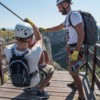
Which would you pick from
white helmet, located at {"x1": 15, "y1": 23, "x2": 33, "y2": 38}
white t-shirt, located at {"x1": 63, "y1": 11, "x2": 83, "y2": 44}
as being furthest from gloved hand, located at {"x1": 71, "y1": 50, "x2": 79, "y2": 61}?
white helmet, located at {"x1": 15, "y1": 23, "x2": 33, "y2": 38}

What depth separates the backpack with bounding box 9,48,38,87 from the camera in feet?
13.3

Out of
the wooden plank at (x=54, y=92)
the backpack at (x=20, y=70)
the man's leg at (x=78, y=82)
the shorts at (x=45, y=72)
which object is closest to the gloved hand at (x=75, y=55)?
the man's leg at (x=78, y=82)

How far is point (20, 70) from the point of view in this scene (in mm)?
4105

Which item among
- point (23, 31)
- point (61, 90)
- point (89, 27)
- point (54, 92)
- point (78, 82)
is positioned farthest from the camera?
point (61, 90)

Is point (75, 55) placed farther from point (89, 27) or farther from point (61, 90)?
point (61, 90)

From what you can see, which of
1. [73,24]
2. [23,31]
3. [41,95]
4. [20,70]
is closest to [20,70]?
[20,70]

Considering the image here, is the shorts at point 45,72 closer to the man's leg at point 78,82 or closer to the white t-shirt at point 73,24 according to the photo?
the man's leg at point 78,82

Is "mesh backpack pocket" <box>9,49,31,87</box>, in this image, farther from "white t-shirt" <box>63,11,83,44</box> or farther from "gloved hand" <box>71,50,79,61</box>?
"white t-shirt" <box>63,11,83,44</box>

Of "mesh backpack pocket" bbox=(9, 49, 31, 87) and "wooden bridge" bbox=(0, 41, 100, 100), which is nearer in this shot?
"mesh backpack pocket" bbox=(9, 49, 31, 87)

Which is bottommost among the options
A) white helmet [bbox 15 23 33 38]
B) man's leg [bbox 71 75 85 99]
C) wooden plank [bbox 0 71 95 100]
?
wooden plank [bbox 0 71 95 100]

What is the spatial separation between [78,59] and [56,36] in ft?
269

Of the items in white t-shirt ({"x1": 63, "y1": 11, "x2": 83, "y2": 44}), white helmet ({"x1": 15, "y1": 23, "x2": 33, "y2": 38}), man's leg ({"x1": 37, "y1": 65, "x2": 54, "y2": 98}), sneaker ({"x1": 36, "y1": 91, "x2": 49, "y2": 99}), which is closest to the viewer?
white helmet ({"x1": 15, "y1": 23, "x2": 33, "y2": 38})

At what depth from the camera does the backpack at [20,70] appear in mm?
4039

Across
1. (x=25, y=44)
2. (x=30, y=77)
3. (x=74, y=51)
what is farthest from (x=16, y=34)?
(x=74, y=51)
